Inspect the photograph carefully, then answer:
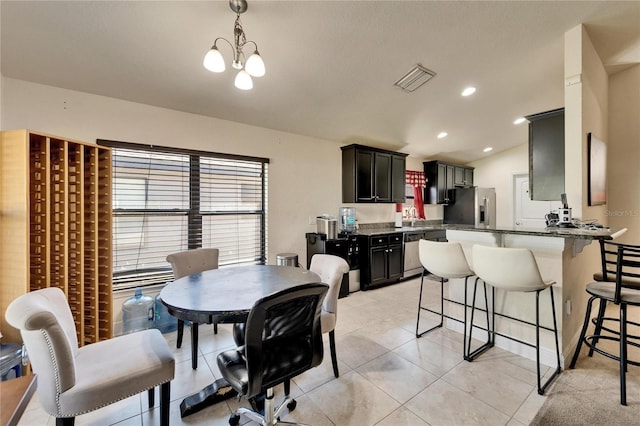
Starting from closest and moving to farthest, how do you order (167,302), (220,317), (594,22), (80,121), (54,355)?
(54,355) < (220,317) < (167,302) < (594,22) < (80,121)

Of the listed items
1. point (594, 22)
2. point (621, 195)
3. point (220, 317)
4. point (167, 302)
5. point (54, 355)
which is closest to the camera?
point (54, 355)

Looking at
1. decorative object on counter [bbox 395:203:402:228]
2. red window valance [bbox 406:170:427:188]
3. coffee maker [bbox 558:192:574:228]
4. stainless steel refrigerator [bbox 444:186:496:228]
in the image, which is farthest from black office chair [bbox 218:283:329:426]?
stainless steel refrigerator [bbox 444:186:496:228]

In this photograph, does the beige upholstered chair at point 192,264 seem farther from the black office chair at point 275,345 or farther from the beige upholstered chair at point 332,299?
the beige upholstered chair at point 332,299

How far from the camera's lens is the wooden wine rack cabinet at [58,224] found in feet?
6.33

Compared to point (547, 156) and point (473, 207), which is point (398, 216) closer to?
point (473, 207)

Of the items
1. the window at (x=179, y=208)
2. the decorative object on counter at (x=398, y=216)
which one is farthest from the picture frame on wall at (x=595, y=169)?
the window at (x=179, y=208)

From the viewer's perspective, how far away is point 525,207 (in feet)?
20.5

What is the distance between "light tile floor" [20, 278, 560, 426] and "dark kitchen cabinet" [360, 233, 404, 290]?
1.47 m

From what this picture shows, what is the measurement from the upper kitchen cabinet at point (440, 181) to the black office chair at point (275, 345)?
5.46 m

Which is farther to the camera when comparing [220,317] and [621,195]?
[621,195]

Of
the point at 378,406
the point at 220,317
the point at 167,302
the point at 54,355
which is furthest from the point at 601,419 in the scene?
the point at 54,355

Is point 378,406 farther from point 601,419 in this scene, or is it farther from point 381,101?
point 381,101

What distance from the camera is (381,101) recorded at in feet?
11.5

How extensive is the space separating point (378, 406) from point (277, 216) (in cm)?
267
